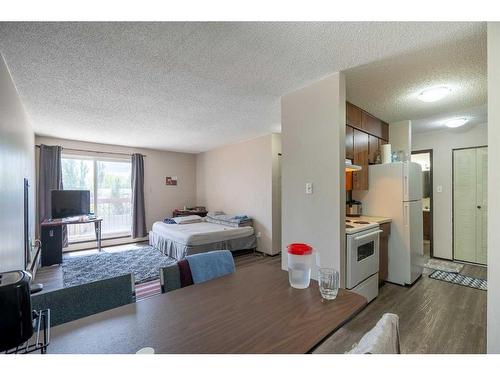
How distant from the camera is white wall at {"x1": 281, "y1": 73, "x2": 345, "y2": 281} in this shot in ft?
7.60

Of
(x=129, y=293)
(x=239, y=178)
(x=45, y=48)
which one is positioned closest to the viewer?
(x=129, y=293)

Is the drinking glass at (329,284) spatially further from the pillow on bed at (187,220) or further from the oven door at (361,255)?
the pillow on bed at (187,220)

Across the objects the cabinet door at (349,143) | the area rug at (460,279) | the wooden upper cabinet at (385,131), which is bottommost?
the area rug at (460,279)

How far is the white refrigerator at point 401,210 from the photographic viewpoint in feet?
10.3

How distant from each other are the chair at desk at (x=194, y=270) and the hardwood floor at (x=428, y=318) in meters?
0.41

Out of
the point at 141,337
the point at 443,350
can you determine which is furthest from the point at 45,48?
the point at 443,350

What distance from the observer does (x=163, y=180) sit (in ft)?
21.1

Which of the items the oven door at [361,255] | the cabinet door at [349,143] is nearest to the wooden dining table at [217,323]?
the oven door at [361,255]

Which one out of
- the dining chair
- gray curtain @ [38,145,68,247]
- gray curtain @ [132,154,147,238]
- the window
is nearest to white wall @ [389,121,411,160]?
the dining chair

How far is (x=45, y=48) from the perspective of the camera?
1.83 m

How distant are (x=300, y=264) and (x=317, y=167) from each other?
4.43ft

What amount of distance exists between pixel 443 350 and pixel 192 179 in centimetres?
628

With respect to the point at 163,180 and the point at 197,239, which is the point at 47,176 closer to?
the point at 163,180
